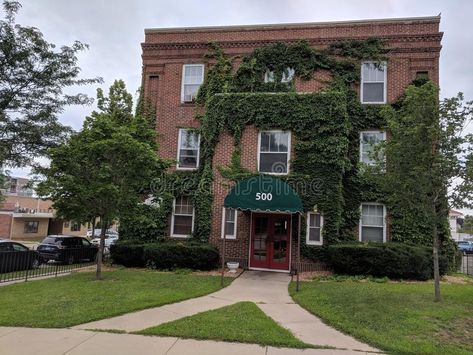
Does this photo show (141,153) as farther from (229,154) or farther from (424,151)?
(424,151)

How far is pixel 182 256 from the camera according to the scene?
47.5ft

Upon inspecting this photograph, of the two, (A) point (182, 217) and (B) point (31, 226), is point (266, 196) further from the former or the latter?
(B) point (31, 226)

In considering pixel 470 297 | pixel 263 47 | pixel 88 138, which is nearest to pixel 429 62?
pixel 263 47

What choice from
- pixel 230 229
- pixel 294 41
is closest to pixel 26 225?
pixel 230 229

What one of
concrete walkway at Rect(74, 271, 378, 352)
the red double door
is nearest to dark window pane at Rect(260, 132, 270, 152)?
the red double door

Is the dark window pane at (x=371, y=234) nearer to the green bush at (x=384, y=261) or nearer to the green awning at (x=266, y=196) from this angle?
the green bush at (x=384, y=261)

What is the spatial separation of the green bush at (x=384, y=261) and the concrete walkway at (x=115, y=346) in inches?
325

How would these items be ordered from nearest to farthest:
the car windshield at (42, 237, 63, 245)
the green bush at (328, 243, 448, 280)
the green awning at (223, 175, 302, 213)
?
the green awning at (223, 175, 302, 213)
the green bush at (328, 243, 448, 280)
the car windshield at (42, 237, 63, 245)

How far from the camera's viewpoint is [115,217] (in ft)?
40.5

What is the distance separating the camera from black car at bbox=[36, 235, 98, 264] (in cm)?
1870

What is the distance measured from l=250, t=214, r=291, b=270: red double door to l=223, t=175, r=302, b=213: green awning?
116 inches

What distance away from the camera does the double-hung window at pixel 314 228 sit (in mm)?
15055

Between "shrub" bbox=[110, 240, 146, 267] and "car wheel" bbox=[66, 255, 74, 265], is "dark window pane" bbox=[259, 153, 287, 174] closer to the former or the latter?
"shrub" bbox=[110, 240, 146, 267]

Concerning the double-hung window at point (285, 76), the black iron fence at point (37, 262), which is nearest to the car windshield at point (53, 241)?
the black iron fence at point (37, 262)
